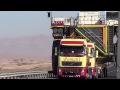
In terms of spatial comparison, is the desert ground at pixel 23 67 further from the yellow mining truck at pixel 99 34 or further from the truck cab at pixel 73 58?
the truck cab at pixel 73 58

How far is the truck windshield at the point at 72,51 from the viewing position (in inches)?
1065

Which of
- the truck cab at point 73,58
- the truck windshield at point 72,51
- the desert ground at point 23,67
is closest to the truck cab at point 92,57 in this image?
the truck cab at point 73,58

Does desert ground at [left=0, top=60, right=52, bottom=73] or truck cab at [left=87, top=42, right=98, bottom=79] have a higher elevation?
truck cab at [left=87, top=42, right=98, bottom=79]

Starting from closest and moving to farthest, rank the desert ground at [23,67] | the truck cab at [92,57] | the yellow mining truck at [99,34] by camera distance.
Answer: the truck cab at [92,57], the yellow mining truck at [99,34], the desert ground at [23,67]

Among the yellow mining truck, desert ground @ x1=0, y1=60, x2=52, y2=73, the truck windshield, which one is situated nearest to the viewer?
the truck windshield

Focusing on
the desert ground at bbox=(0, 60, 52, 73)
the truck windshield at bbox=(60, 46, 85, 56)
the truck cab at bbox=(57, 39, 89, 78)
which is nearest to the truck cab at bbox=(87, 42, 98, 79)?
the truck cab at bbox=(57, 39, 89, 78)

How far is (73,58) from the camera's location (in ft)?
90.9

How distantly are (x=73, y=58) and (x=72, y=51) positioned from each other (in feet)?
2.45

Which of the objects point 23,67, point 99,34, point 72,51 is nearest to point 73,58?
point 72,51

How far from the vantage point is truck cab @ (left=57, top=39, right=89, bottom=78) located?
1065 inches

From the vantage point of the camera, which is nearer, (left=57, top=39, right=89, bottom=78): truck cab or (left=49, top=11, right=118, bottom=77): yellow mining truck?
(left=57, top=39, right=89, bottom=78): truck cab

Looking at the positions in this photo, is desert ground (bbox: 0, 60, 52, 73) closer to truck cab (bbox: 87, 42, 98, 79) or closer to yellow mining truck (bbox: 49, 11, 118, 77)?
yellow mining truck (bbox: 49, 11, 118, 77)
